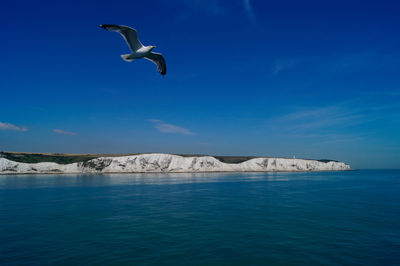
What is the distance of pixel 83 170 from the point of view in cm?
11756

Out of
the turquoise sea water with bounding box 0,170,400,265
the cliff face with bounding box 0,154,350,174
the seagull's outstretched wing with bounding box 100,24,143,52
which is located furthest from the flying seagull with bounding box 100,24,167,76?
the cliff face with bounding box 0,154,350,174

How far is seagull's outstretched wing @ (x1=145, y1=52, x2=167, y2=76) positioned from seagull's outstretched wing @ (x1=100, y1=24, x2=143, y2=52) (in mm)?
814

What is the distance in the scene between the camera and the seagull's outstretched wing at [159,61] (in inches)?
479

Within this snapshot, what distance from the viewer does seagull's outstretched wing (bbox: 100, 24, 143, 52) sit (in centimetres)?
1018

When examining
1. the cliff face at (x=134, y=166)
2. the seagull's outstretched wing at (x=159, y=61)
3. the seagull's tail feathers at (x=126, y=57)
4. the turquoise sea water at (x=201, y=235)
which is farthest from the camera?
the cliff face at (x=134, y=166)

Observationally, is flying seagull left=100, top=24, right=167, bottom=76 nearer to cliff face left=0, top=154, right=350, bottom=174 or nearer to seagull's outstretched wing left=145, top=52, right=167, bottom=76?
seagull's outstretched wing left=145, top=52, right=167, bottom=76

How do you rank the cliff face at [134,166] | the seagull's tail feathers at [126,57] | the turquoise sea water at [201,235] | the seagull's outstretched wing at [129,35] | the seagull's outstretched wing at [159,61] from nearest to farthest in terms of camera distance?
1. the seagull's outstretched wing at [129,35]
2. the seagull's tail feathers at [126,57]
3. the seagull's outstretched wing at [159,61]
4. the turquoise sea water at [201,235]
5. the cliff face at [134,166]

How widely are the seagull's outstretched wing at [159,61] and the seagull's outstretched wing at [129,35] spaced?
0.81 metres

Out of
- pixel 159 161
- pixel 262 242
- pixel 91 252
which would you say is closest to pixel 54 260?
pixel 91 252

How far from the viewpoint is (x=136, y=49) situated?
11719 mm

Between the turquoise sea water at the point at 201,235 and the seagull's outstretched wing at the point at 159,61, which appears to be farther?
the turquoise sea water at the point at 201,235

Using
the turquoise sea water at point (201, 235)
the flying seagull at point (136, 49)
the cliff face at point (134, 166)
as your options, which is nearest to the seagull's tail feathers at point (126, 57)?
the flying seagull at point (136, 49)

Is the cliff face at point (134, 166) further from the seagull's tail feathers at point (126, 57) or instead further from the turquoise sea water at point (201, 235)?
the seagull's tail feathers at point (126, 57)

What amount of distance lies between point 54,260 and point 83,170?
382ft
